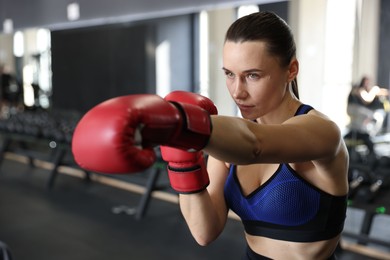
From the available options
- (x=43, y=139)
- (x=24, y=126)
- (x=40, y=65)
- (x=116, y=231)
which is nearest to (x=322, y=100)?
(x=116, y=231)

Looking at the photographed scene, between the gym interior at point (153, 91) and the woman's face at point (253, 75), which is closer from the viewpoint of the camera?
the woman's face at point (253, 75)

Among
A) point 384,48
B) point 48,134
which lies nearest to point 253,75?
point 384,48

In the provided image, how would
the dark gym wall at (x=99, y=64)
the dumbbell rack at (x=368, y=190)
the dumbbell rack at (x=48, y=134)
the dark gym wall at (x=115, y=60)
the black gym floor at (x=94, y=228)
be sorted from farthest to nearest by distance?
1. the dark gym wall at (x=99, y=64)
2. the dark gym wall at (x=115, y=60)
3. the dumbbell rack at (x=48, y=134)
4. the black gym floor at (x=94, y=228)
5. the dumbbell rack at (x=368, y=190)

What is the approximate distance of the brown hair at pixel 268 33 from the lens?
2.62 feet

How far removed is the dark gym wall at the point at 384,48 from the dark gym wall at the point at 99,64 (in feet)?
9.08

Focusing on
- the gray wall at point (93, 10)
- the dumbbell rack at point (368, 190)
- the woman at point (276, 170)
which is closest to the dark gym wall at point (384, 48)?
the dumbbell rack at point (368, 190)

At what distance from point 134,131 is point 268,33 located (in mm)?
353

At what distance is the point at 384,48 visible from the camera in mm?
2877

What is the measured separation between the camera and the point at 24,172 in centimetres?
490

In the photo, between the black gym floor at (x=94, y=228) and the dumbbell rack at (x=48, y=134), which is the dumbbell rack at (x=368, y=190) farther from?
the dumbbell rack at (x=48, y=134)

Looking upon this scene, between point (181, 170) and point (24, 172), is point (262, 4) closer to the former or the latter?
point (181, 170)

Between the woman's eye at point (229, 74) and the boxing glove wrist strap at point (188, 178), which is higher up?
the woman's eye at point (229, 74)

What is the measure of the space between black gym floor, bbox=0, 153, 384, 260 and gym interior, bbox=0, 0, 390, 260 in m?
0.01

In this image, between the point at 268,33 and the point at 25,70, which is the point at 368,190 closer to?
the point at 268,33
